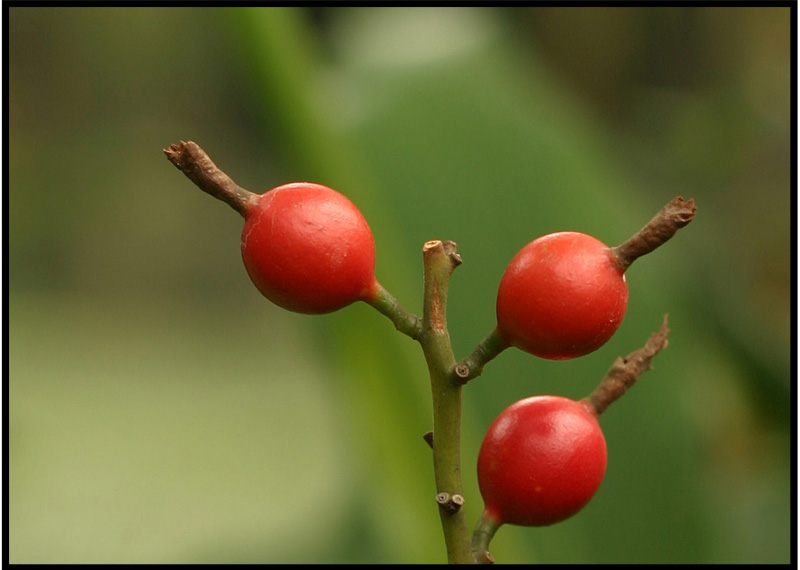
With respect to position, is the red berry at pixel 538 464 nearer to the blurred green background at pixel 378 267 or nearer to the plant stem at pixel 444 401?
the plant stem at pixel 444 401

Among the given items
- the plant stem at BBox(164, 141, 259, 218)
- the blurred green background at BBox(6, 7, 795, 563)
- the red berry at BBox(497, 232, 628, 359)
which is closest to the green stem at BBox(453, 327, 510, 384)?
the red berry at BBox(497, 232, 628, 359)

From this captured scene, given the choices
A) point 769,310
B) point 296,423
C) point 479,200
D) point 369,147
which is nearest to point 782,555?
point 769,310

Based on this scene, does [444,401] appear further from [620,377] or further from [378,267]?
[378,267]

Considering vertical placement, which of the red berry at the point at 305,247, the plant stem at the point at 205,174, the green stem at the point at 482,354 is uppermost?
the plant stem at the point at 205,174

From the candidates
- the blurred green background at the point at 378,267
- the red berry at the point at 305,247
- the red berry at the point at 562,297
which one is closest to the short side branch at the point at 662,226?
the red berry at the point at 562,297

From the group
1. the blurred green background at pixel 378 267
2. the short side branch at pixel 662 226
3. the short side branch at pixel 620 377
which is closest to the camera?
the short side branch at pixel 662 226

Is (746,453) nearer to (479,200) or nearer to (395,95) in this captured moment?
(479,200)

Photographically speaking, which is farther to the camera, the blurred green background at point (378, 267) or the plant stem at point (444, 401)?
the blurred green background at point (378, 267)
